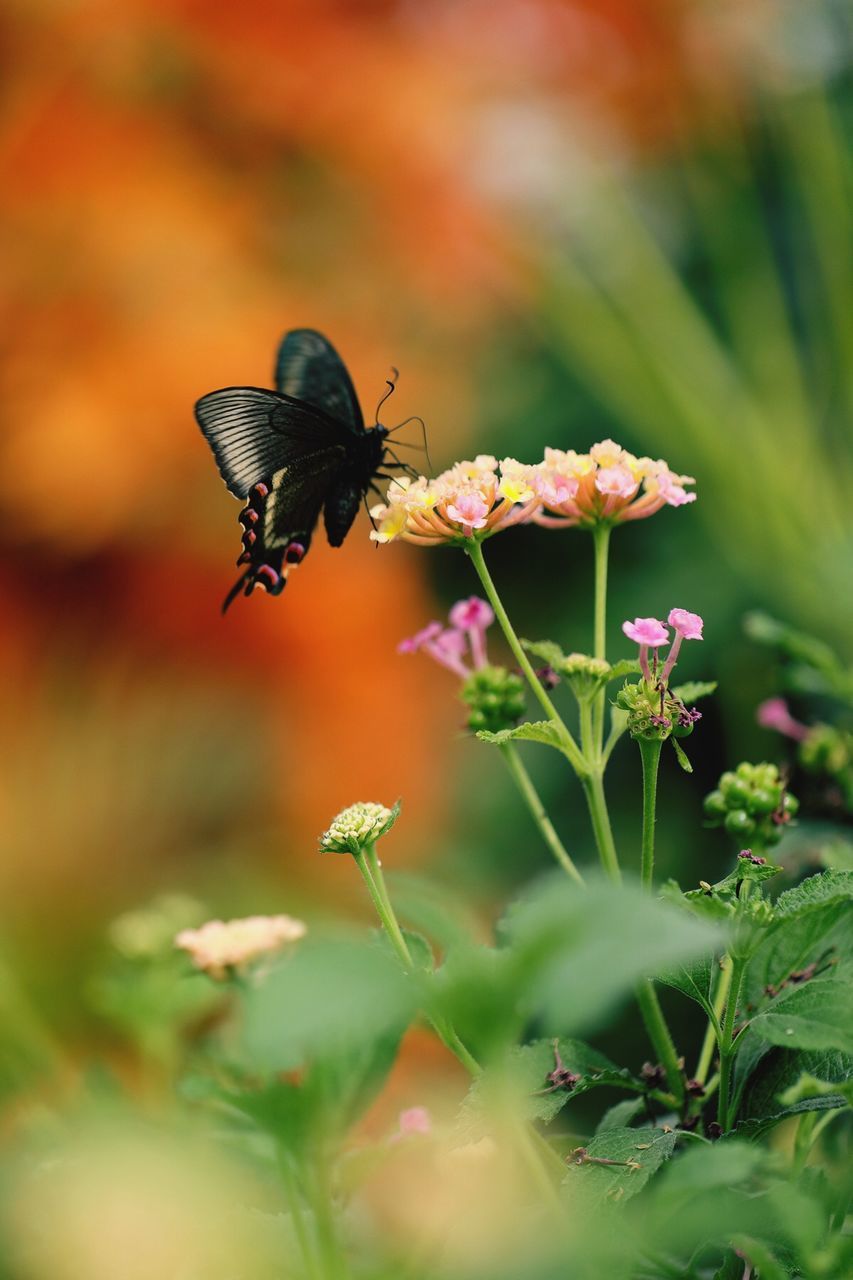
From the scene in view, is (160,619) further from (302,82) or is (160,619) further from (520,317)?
(302,82)

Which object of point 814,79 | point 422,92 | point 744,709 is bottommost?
point 744,709

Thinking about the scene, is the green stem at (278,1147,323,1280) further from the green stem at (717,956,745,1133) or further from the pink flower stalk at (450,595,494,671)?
the pink flower stalk at (450,595,494,671)

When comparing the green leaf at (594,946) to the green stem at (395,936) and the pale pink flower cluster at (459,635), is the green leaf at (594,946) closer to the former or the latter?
the green stem at (395,936)

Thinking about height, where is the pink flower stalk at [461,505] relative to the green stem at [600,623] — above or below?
above

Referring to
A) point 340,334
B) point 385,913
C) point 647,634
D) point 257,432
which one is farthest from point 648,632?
point 340,334

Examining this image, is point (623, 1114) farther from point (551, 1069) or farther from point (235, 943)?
point (235, 943)

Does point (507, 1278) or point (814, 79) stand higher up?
point (814, 79)

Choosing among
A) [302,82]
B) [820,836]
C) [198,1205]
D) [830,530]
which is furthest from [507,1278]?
[302,82]

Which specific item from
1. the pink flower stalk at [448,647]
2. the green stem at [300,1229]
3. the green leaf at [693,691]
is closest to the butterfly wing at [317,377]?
the pink flower stalk at [448,647]
